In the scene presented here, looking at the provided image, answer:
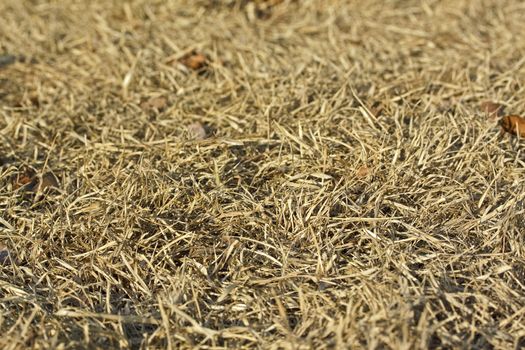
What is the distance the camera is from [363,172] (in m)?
1.99

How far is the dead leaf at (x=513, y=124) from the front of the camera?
2160mm

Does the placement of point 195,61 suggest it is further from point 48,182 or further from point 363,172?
point 363,172

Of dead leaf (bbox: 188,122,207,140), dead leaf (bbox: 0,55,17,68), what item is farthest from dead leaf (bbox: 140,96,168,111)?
dead leaf (bbox: 0,55,17,68)

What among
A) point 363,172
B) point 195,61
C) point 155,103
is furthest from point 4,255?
point 195,61

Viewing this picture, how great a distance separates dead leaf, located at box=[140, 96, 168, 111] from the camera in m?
2.46

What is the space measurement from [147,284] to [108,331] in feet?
0.63

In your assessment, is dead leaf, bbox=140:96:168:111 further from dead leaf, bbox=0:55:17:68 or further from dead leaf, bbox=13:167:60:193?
dead leaf, bbox=0:55:17:68

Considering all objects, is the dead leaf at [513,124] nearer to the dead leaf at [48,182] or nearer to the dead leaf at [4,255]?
the dead leaf at [48,182]

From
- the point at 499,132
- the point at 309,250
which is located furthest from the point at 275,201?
the point at 499,132

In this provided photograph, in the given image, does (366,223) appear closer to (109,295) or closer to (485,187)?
(485,187)

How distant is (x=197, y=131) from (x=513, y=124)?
98 centimetres

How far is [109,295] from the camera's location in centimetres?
167

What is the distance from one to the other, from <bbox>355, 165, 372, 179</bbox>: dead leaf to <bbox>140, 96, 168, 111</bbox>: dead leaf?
31.4 inches

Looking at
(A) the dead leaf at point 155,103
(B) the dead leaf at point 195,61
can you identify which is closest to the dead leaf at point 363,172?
(A) the dead leaf at point 155,103
